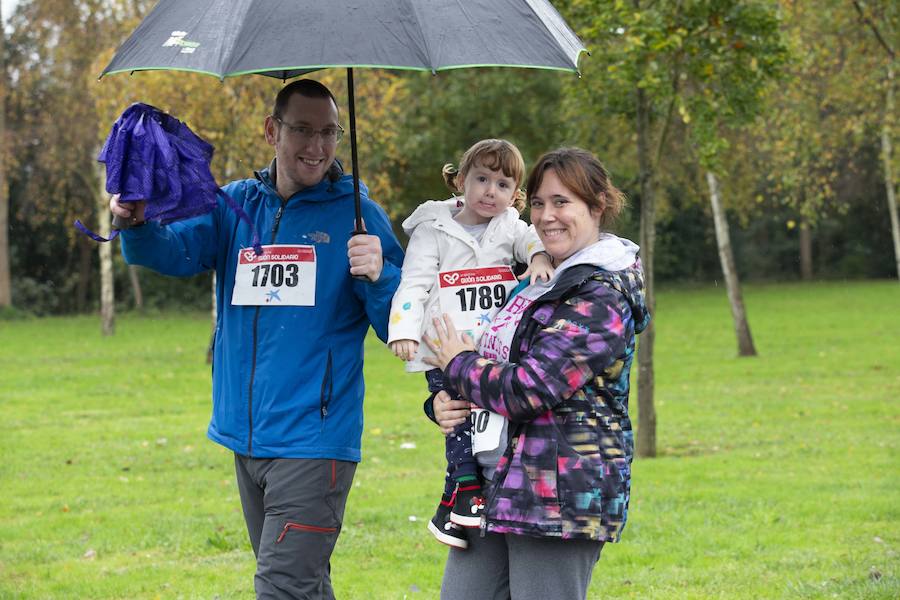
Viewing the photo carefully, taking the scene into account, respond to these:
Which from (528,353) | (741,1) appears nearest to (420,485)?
(741,1)

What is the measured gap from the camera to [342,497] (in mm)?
4449

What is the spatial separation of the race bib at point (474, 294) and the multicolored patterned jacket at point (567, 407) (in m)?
0.34

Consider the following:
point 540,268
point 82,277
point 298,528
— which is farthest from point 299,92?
point 82,277

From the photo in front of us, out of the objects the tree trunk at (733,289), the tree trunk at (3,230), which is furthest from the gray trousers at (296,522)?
the tree trunk at (3,230)

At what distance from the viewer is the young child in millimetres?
4031

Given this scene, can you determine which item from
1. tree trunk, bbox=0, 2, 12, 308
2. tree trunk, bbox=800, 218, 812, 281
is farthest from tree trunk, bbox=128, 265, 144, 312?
tree trunk, bbox=800, 218, 812, 281

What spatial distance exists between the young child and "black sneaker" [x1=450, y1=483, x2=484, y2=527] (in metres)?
0.06

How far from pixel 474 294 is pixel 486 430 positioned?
529mm

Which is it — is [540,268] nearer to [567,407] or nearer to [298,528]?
[567,407]

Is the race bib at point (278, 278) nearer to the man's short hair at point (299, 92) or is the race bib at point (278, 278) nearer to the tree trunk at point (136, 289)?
the man's short hair at point (299, 92)

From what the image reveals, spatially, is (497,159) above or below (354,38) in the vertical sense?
below

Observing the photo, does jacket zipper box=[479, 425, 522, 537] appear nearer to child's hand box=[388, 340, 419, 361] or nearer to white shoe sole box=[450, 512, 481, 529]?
white shoe sole box=[450, 512, 481, 529]

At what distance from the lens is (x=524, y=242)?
4.12 metres

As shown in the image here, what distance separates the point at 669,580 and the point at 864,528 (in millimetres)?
2075
